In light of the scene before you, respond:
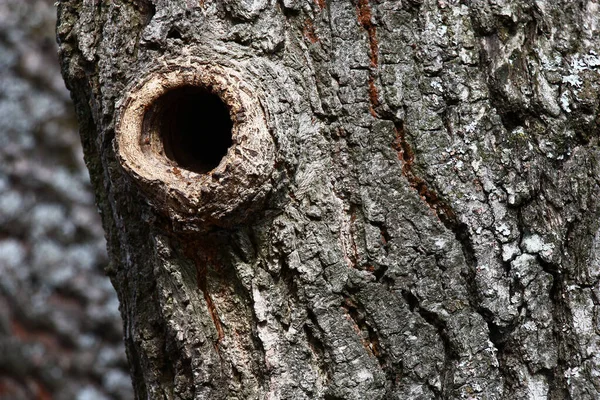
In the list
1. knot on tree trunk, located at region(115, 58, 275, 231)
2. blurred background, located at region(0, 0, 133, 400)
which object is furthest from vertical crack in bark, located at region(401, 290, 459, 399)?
blurred background, located at region(0, 0, 133, 400)

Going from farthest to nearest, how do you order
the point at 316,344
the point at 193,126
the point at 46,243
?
the point at 46,243, the point at 193,126, the point at 316,344

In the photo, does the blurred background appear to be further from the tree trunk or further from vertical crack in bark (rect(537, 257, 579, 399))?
vertical crack in bark (rect(537, 257, 579, 399))

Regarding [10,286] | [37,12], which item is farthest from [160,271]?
[37,12]

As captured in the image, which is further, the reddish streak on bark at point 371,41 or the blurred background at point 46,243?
the blurred background at point 46,243

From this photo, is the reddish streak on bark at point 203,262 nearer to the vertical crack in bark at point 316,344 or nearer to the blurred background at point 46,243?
the vertical crack in bark at point 316,344

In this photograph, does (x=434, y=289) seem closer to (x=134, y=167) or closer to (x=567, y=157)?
(x=567, y=157)

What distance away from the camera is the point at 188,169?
1445 millimetres

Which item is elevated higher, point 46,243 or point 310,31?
point 46,243

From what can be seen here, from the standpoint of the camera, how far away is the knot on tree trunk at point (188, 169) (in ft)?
4.42

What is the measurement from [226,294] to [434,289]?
1.25ft

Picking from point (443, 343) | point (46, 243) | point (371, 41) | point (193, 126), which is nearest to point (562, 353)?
point (443, 343)

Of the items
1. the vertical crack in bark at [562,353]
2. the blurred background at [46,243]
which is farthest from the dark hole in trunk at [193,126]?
the blurred background at [46,243]

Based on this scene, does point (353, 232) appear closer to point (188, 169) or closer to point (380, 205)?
point (380, 205)

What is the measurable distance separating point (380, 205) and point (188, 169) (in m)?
0.36
